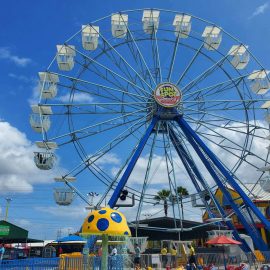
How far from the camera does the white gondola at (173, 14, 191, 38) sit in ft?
82.9

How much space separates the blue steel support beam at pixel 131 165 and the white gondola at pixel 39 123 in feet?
16.6

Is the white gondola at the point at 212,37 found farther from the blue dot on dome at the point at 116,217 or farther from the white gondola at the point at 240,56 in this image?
the blue dot on dome at the point at 116,217

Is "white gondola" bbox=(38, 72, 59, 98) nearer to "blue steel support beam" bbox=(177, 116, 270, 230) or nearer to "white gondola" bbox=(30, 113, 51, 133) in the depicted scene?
"white gondola" bbox=(30, 113, 51, 133)

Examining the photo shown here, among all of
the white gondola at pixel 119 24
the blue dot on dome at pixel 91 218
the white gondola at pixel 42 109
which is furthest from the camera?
the white gondola at pixel 119 24

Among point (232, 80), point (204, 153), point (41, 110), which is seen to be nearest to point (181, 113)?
point (204, 153)

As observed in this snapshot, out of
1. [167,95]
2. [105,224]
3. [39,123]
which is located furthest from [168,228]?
[105,224]

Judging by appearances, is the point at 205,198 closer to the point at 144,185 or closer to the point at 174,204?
the point at 174,204

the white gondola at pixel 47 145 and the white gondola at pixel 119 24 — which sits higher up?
the white gondola at pixel 119 24

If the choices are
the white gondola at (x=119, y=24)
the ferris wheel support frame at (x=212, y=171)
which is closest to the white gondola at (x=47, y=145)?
the ferris wheel support frame at (x=212, y=171)

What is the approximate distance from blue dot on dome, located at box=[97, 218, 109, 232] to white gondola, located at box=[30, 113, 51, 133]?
36.8 feet

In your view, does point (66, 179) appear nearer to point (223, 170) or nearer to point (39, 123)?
point (39, 123)

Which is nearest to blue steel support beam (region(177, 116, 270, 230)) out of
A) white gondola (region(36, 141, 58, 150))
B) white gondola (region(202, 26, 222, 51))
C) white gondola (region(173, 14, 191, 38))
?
white gondola (region(202, 26, 222, 51))

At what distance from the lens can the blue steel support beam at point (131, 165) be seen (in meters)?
19.7

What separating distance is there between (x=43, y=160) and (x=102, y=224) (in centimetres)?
1017
